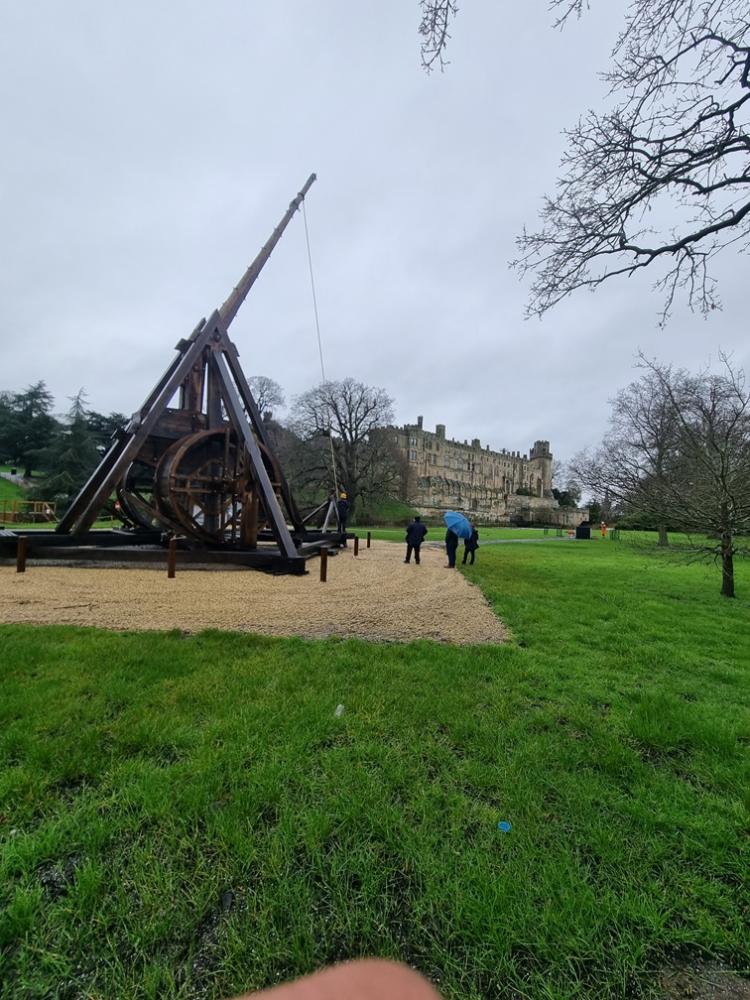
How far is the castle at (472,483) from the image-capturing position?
68938 mm

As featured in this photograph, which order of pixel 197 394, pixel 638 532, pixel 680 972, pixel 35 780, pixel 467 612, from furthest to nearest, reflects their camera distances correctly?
pixel 638 532 → pixel 197 394 → pixel 467 612 → pixel 35 780 → pixel 680 972

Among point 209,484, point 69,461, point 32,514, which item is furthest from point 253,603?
point 69,461

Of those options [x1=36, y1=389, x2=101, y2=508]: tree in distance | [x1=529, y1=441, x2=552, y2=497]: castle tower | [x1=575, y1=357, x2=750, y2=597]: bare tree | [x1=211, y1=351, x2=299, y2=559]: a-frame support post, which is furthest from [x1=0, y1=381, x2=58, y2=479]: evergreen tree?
[x1=529, y1=441, x2=552, y2=497]: castle tower

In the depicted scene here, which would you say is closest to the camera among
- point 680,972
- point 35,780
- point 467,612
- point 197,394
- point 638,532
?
point 680,972

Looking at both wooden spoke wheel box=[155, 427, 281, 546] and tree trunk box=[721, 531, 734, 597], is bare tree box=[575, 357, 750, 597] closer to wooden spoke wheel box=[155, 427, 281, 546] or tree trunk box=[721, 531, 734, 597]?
tree trunk box=[721, 531, 734, 597]

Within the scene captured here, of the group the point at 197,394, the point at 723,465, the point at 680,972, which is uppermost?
the point at 197,394

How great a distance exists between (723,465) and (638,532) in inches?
1240

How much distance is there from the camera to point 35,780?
86.4 inches

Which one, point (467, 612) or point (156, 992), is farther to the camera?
point (467, 612)

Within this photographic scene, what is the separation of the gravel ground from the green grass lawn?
58.4 inches

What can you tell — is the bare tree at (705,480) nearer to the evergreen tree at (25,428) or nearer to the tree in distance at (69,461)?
the tree in distance at (69,461)

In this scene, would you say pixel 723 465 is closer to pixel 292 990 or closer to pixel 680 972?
pixel 680 972

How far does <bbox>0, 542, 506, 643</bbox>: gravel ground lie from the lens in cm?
539

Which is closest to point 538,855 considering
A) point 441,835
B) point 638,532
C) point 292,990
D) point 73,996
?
point 441,835
